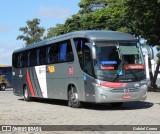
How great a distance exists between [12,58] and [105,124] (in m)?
15.6

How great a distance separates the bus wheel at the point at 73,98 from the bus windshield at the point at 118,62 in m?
2.08

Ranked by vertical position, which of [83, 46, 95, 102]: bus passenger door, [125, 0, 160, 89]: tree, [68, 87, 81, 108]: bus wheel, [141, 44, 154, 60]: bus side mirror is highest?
[125, 0, 160, 89]: tree

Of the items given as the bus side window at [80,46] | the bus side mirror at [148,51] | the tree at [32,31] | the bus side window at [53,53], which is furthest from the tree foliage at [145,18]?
the tree at [32,31]

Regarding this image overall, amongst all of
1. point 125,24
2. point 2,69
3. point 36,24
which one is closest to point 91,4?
point 125,24

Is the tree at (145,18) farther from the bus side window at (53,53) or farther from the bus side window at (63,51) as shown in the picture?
the bus side window at (63,51)

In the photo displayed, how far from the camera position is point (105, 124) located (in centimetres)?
1237

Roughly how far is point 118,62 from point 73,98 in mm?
2891

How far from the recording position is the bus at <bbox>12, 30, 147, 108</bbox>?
1662 cm

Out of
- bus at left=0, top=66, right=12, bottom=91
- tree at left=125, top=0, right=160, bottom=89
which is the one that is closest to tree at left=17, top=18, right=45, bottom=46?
bus at left=0, top=66, right=12, bottom=91

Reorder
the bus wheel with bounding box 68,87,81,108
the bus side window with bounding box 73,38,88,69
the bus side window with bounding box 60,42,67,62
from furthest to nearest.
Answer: the bus side window with bounding box 60,42,67,62
the bus wheel with bounding box 68,87,81,108
the bus side window with bounding box 73,38,88,69

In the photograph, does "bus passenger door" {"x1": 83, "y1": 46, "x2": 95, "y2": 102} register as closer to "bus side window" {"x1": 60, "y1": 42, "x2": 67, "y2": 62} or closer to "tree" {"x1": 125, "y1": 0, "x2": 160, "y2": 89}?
"bus side window" {"x1": 60, "y1": 42, "x2": 67, "y2": 62}

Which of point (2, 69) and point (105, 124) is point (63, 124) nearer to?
point (105, 124)

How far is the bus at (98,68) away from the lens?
16.6 m

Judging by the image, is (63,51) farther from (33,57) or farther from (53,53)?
(33,57)
